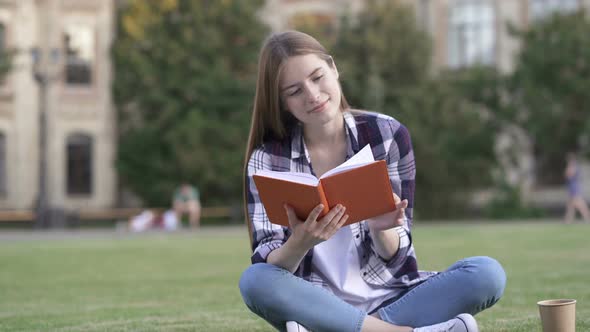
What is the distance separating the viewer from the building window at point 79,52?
109ft

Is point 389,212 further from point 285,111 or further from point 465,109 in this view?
point 465,109

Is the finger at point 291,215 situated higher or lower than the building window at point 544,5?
lower

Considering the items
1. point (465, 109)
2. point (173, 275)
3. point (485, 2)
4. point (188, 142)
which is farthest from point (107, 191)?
point (173, 275)

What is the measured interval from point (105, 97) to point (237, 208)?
672 centimetres

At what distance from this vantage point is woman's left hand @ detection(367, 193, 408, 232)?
400cm

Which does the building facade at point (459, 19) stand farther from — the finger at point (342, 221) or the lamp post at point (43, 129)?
the finger at point (342, 221)

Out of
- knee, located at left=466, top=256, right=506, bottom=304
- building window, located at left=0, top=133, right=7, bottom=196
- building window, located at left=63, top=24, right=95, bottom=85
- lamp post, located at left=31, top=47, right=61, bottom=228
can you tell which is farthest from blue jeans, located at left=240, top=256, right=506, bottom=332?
building window, located at left=63, top=24, right=95, bottom=85

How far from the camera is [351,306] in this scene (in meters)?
4.18

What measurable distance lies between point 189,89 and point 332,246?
85.5ft

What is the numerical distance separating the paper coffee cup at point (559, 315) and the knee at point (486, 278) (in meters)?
0.23

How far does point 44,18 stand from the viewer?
32688 millimetres

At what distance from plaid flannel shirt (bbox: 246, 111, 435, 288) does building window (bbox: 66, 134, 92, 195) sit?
1152 inches

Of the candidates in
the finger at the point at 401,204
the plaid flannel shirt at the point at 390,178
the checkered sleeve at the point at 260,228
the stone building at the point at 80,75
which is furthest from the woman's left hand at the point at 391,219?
the stone building at the point at 80,75

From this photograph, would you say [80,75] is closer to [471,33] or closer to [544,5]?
[471,33]
